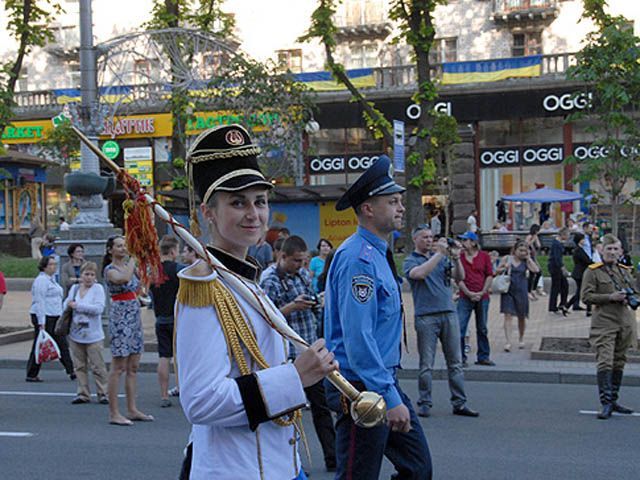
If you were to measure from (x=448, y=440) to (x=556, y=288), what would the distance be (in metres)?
9.41

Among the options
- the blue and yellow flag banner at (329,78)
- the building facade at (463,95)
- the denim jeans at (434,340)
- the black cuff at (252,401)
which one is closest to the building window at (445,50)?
the building facade at (463,95)

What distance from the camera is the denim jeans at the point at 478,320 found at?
11195 millimetres

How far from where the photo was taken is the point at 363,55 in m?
36.5

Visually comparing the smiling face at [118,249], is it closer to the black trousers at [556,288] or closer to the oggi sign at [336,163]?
the black trousers at [556,288]

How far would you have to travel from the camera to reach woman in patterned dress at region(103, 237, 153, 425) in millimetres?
8695

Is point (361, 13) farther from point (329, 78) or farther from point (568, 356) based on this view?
point (568, 356)

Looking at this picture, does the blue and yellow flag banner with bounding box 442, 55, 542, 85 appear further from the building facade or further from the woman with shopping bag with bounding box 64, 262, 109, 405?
the woman with shopping bag with bounding box 64, 262, 109, 405

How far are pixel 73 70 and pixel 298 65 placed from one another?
11.4 metres

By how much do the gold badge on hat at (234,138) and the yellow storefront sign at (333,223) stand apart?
724 inches

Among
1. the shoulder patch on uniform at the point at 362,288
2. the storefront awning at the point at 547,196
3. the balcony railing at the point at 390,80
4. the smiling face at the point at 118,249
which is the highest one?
the balcony railing at the point at 390,80

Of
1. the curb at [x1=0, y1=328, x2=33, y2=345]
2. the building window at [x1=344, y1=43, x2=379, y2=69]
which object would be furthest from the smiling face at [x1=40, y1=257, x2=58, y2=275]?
the building window at [x1=344, y1=43, x2=379, y2=69]

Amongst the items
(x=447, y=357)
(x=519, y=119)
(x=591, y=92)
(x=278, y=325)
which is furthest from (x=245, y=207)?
(x=519, y=119)

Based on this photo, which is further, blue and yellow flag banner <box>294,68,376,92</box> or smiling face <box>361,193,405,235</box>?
blue and yellow flag banner <box>294,68,376,92</box>

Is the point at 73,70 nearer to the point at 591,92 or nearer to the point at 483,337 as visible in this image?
the point at 591,92
